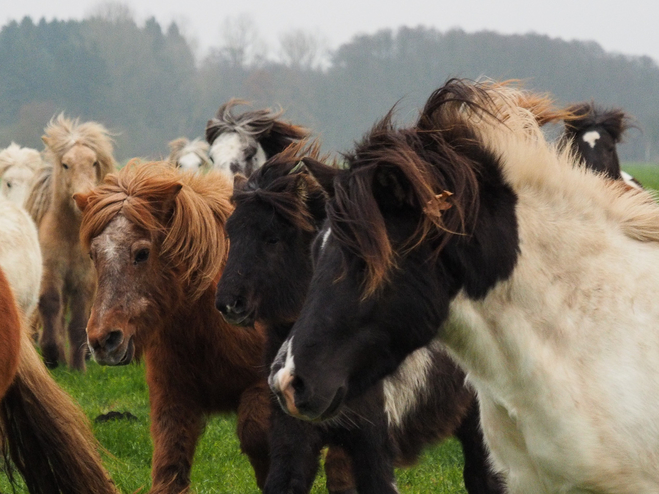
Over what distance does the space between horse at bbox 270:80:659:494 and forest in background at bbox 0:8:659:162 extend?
62.4m

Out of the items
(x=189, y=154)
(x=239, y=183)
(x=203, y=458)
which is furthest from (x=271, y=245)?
(x=189, y=154)

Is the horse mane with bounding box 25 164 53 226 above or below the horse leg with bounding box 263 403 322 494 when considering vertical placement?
below

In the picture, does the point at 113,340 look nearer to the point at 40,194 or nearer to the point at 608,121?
the point at 40,194

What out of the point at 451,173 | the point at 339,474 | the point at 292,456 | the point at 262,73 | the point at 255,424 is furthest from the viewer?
the point at 262,73

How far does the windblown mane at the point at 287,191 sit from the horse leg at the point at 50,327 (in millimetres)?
6393

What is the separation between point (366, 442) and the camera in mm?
3865

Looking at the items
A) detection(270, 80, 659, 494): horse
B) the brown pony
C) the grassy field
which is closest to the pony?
the brown pony

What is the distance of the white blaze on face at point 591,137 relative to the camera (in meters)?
9.85

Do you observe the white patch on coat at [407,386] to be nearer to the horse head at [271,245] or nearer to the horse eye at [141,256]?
the horse head at [271,245]

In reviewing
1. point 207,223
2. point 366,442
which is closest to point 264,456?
point 366,442

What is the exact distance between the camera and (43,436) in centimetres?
394

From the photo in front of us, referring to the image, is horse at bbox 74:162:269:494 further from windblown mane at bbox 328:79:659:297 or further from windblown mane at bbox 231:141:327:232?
windblown mane at bbox 328:79:659:297

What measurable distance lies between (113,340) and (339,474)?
142cm

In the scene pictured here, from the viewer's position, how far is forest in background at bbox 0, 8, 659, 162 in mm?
71000
